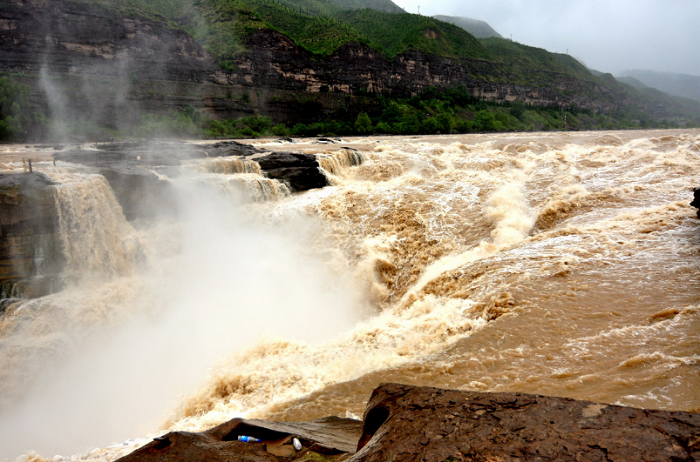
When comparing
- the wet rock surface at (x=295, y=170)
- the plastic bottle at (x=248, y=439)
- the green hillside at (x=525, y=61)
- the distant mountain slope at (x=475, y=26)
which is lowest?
the plastic bottle at (x=248, y=439)

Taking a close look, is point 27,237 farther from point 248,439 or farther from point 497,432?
point 497,432

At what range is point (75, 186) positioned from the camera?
26.7 ft

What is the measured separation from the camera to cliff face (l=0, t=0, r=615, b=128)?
2494 cm

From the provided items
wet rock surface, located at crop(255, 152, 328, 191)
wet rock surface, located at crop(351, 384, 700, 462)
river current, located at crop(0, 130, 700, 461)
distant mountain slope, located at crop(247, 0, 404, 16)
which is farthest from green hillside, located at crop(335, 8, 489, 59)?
wet rock surface, located at crop(351, 384, 700, 462)

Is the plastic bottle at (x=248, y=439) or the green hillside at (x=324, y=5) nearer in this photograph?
the plastic bottle at (x=248, y=439)

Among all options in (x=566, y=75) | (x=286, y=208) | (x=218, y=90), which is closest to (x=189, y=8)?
(x=218, y=90)

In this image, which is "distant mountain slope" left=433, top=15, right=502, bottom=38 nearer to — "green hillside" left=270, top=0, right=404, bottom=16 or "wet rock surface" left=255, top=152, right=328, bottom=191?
"green hillside" left=270, top=0, right=404, bottom=16

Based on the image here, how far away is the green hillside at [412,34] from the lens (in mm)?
53781

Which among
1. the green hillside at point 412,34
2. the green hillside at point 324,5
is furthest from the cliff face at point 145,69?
the green hillside at point 324,5

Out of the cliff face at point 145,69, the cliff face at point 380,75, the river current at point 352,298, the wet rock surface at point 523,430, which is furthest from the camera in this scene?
the cliff face at point 380,75

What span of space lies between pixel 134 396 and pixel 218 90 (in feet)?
104

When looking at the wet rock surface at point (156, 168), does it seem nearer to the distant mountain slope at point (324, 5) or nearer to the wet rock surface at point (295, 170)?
the wet rock surface at point (295, 170)

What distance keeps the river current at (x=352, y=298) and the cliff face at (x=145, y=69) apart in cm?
1596

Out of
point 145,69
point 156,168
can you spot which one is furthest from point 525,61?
point 156,168
